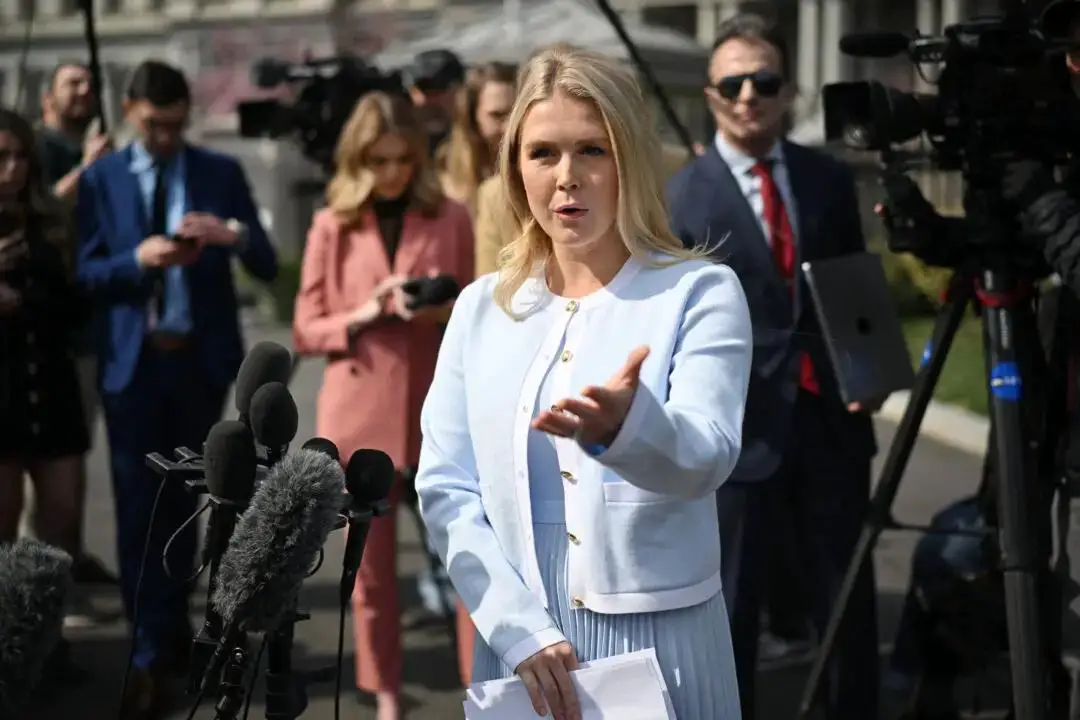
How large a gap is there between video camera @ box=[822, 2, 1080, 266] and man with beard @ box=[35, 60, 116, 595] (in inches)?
122

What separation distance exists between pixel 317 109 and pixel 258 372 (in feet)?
13.9

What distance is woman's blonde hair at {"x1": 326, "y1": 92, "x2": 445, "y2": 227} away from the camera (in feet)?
16.3

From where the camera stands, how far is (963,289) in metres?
3.91

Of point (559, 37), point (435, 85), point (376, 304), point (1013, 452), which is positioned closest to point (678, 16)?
point (559, 37)

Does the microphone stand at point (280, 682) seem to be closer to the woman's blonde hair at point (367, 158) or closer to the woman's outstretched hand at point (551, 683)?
the woman's outstretched hand at point (551, 683)

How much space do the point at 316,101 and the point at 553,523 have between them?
174 inches

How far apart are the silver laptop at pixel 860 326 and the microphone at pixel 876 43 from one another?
504 millimetres

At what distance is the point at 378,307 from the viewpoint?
4836 millimetres

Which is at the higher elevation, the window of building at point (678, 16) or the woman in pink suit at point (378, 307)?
the window of building at point (678, 16)

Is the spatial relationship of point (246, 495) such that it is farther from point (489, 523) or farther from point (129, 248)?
point (129, 248)

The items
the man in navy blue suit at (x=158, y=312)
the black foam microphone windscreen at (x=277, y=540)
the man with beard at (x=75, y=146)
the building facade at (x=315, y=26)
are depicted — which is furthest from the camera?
the building facade at (x=315, y=26)

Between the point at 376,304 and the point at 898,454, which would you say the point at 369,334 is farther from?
the point at 898,454

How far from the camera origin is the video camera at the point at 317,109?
21.4 ft

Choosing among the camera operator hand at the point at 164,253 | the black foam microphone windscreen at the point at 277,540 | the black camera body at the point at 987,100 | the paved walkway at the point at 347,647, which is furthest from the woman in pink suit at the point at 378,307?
the black foam microphone windscreen at the point at 277,540
